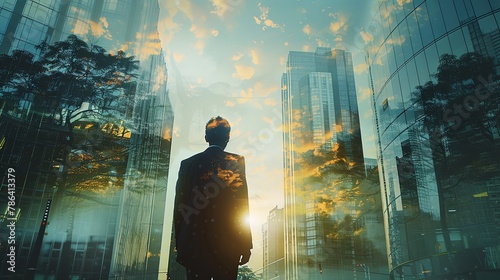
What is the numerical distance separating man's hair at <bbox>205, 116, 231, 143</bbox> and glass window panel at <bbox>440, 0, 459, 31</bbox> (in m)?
16.1

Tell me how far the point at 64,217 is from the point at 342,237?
121 feet

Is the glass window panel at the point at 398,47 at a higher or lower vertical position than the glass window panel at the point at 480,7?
higher

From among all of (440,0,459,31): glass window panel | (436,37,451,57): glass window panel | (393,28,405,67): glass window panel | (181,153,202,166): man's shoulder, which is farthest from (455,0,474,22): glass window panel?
(181,153,202,166): man's shoulder

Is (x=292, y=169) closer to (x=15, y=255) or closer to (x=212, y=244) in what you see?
(x=15, y=255)

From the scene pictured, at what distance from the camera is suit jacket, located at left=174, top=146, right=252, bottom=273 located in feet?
6.36

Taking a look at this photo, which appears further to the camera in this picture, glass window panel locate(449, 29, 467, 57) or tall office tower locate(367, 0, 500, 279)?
glass window panel locate(449, 29, 467, 57)

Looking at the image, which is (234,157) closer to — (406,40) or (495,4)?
(495,4)

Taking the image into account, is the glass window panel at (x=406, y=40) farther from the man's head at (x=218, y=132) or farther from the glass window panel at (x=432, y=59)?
the man's head at (x=218, y=132)

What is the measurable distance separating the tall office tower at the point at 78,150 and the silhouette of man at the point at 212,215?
11761 millimetres

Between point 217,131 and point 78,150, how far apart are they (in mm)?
15650

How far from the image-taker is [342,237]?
44.7 meters

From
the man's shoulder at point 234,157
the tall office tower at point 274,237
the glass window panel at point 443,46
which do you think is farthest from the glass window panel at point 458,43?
the tall office tower at point 274,237

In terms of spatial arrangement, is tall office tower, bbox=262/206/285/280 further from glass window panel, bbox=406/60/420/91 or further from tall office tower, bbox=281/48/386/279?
glass window panel, bbox=406/60/420/91

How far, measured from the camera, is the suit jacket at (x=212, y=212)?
194 centimetres
